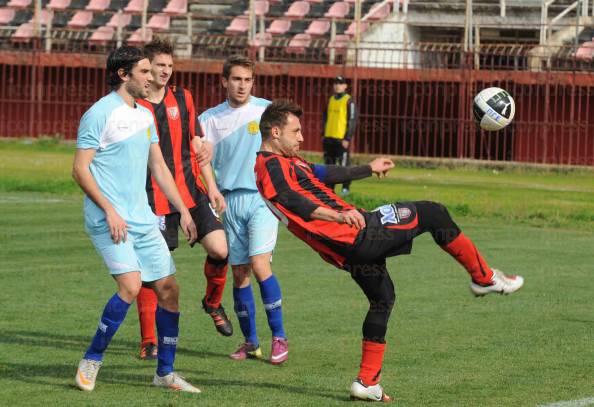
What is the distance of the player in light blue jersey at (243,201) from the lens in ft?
30.1

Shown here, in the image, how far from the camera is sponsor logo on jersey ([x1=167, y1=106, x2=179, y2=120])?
9.35 metres

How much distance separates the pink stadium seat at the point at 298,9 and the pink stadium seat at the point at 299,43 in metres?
1.58

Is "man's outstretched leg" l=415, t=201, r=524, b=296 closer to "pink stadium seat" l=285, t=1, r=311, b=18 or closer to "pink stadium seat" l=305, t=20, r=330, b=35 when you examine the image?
"pink stadium seat" l=305, t=20, r=330, b=35

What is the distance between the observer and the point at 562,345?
30.7 ft

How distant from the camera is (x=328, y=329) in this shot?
10.1 meters

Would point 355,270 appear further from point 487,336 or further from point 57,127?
point 57,127

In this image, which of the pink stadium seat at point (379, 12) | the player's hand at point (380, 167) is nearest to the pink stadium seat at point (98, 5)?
the pink stadium seat at point (379, 12)

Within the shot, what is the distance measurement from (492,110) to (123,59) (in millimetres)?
3300

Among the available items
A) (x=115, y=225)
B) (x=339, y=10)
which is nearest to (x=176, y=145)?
(x=115, y=225)

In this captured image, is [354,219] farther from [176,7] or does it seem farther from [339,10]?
[176,7]

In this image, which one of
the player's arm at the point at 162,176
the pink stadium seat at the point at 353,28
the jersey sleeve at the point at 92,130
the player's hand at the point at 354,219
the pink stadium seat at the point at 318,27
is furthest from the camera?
the pink stadium seat at the point at 318,27

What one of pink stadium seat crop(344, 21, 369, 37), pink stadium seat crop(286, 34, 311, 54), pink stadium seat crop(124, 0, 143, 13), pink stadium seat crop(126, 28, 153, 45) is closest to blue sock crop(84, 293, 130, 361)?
pink stadium seat crop(286, 34, 311, 54)

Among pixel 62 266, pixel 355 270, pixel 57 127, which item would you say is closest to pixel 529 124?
pixel 57 127

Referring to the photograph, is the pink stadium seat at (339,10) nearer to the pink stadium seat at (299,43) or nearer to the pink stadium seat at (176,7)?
the pink stadium seat at (299,43)
